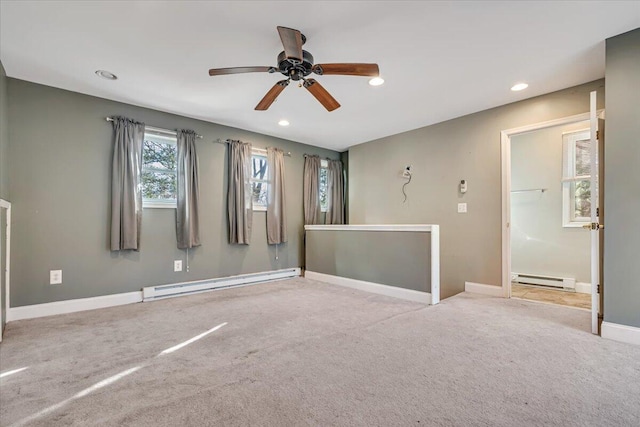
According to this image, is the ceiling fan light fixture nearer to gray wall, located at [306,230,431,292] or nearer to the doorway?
the doorway

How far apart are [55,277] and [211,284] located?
1694 millimetres

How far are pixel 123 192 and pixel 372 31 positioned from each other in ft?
10.6

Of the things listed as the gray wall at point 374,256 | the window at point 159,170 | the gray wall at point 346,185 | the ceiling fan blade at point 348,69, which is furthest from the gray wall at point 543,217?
the window at point 159,170

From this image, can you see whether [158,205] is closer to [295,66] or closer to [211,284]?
[211,284]

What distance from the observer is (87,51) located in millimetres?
2523

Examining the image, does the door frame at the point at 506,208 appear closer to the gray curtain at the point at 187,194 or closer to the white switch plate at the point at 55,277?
the gray curtain at the point at 187,194

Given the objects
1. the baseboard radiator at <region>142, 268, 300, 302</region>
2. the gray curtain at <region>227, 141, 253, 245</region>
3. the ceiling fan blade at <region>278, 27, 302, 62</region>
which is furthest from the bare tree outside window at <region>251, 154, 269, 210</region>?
the ceiling fan blade at <region>278, 27, 302, 62</region>

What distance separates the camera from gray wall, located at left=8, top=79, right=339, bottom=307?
9.93ft

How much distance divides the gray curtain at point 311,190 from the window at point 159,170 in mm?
2250

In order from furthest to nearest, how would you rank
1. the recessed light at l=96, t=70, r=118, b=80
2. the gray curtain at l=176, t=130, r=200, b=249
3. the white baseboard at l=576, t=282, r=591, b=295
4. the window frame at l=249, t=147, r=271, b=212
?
the window frame at l=249, t=147, r=271, b=212 → the white baseboard at l=576, t=282, r=591, b=295 → the gray curtain at l=176, t=130, r=200, b=249 → the recessed light at l=96, t=70, r=118, b=80

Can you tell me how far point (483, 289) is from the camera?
382cm

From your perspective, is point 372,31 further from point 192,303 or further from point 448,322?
point 192,303

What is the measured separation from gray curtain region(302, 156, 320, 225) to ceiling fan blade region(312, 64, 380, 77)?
10.7 feet

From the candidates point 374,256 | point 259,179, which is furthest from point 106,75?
point 374,256
